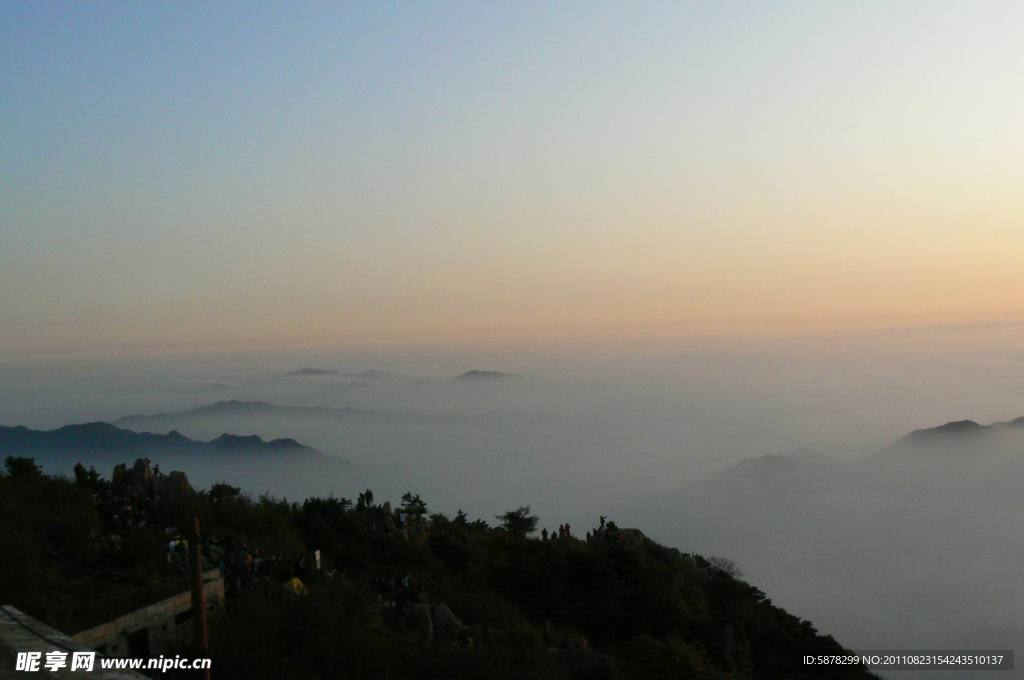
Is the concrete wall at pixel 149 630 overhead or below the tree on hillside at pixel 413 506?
overhead

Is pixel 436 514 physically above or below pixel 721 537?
above

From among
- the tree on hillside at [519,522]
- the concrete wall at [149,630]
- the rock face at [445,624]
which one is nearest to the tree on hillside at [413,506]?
the tree on hillside at [519,522]

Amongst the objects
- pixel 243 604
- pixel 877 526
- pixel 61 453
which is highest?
Answer: pixel 243 604

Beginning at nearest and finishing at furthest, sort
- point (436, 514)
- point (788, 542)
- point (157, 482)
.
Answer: point (157, 482) → point (436, 514) → point (788, 542)

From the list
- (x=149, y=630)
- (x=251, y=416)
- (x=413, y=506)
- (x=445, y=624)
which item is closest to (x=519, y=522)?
(x=413, y=506)

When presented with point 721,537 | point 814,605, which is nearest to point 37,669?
point 814,605

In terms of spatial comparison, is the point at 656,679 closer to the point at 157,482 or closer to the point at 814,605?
the point at 157,482

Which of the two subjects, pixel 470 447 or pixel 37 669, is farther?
pixel 470 447

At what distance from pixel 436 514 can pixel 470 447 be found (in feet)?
454

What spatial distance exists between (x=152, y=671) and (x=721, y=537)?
12001cm

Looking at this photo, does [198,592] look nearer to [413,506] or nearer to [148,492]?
[148,492]

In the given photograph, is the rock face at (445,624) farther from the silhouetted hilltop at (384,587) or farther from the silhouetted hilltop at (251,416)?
the silhouetted hilltop at (251,416)

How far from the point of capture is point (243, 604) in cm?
1681

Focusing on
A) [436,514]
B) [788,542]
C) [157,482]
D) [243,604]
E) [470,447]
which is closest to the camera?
[243,604]
